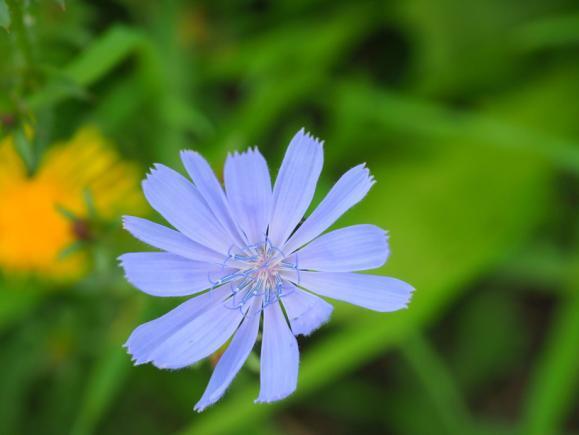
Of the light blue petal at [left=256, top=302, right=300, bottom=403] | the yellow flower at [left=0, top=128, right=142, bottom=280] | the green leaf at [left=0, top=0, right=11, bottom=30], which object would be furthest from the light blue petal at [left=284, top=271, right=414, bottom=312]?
the yellow flower at [left=0, top=128, right=142, bottom=280]

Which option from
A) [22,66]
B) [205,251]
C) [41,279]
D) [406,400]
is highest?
[22,66]

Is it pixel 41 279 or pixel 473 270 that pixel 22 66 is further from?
pixel 473 270

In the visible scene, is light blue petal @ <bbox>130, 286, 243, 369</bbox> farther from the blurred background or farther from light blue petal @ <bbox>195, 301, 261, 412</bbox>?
the blurred background

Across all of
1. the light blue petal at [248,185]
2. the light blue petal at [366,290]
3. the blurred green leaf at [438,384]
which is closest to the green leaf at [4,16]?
the light blue petal at [248,185]

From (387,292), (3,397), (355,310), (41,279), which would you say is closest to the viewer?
(387,292)

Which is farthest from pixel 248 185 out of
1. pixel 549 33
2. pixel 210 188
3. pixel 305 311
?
pixel 549 33

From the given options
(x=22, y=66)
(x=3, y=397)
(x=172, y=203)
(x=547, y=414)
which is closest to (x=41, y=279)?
(x=3, y=397)

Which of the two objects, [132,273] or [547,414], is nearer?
[132,273]
